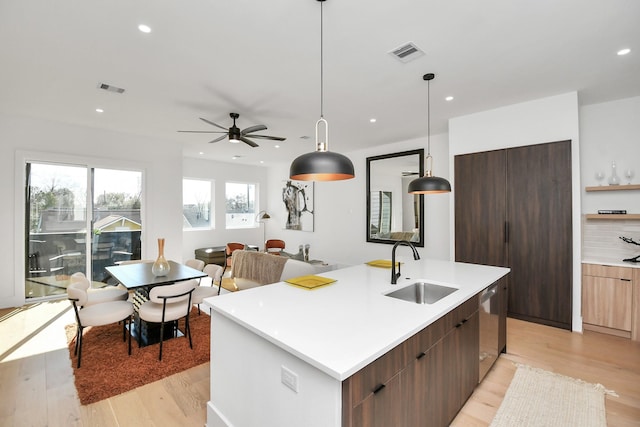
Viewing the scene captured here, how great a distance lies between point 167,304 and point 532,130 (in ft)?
15.8

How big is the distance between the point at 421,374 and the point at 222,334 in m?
1.17

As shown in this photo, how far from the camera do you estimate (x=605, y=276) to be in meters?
3.43

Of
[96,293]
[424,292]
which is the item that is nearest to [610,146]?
[424,292]

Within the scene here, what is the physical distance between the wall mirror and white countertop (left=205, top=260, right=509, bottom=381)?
319 centimetres

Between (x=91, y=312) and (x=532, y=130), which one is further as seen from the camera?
(x=532, y=130)

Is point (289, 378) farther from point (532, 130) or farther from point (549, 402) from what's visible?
point (532, 130)

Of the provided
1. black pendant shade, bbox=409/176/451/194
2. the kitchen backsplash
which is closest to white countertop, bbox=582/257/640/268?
the kitchen backsplash

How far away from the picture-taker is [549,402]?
2.23 m

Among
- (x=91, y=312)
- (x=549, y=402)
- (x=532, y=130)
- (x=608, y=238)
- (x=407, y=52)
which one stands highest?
(x=407, y=52)

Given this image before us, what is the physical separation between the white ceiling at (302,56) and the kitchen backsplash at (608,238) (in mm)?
1572

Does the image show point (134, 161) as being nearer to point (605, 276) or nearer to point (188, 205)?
point (188, 205)

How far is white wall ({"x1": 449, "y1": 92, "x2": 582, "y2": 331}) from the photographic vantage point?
11.4ft

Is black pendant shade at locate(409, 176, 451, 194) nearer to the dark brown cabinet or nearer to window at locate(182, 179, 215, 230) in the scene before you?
the dark brown cabinet

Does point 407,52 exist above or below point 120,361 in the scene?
above
